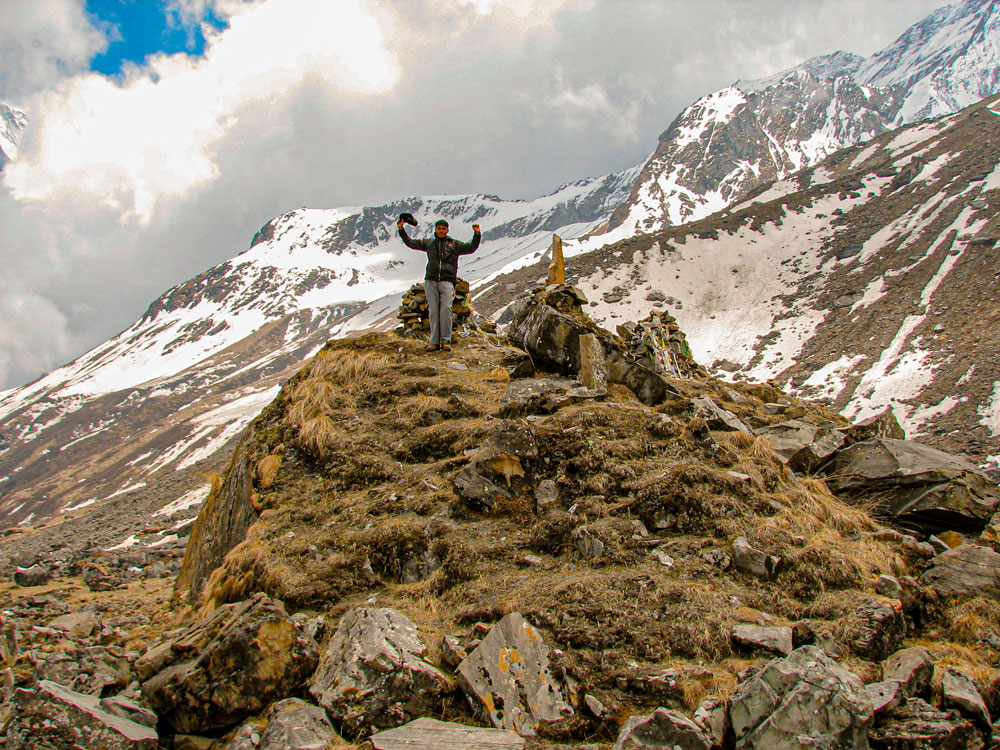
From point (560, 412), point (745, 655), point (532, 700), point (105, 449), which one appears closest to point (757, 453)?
point (560, 412)

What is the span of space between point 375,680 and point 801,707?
274 cm

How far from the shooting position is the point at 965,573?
471cm

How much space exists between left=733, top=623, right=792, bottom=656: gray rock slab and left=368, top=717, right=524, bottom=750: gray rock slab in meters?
1.85

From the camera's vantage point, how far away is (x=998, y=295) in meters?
44.2

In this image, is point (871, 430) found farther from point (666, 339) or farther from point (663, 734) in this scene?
point (666, 339)

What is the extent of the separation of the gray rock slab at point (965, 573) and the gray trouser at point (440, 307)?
8.48 m

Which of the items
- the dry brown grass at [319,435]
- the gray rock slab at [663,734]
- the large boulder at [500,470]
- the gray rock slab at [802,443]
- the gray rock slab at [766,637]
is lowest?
the gray rock slab at [766,637]

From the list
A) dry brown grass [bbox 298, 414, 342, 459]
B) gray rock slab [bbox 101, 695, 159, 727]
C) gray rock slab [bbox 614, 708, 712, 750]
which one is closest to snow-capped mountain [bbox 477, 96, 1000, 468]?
dry brown grass [bbox 298, 414, 342, 459]

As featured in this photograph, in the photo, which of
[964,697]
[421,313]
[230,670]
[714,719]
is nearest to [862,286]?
[421,313]

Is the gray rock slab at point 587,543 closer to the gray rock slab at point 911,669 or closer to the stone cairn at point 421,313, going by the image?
the gray rock slab at point 911,669

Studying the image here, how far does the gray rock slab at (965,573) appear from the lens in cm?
453

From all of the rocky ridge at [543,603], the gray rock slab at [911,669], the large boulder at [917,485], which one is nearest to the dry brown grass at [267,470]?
the rocky ridge at [543,603]

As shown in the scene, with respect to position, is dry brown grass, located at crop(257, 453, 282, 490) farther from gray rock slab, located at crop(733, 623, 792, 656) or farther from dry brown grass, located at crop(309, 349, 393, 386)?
gray rock slab, located at crop(733, 623, 792, 656)

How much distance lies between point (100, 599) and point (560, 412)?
9348 millimetres
